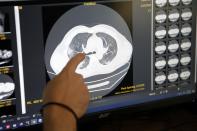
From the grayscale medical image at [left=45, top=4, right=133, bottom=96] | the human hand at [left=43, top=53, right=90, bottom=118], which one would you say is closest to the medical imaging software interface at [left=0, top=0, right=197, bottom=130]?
the grayscale medical image at [left=45, top=4, right=133, bottom=96]

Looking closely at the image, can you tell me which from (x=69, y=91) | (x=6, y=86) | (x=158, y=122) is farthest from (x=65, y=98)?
(x=158, y=122)

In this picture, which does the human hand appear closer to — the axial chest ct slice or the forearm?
the forearm

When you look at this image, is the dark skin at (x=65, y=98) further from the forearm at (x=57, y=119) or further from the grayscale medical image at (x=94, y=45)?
the grayscale medical image at (x=94, y=45)

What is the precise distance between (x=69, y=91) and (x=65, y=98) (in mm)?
19

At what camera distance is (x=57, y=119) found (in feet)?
2.16

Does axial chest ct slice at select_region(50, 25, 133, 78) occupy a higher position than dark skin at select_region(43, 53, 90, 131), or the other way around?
axial chest ct slice at select_region(50, 25, 133, 78)

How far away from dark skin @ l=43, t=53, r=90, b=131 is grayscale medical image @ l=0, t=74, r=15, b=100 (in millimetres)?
182

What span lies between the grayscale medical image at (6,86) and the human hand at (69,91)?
0.17 meters

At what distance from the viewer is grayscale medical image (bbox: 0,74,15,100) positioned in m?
0.84

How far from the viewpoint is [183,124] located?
1.07m

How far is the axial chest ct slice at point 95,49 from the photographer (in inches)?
34.9

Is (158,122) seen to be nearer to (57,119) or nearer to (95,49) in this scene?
(95,49)

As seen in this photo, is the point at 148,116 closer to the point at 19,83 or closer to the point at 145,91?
the point at 145,91

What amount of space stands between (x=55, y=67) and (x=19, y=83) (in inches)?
3.3
